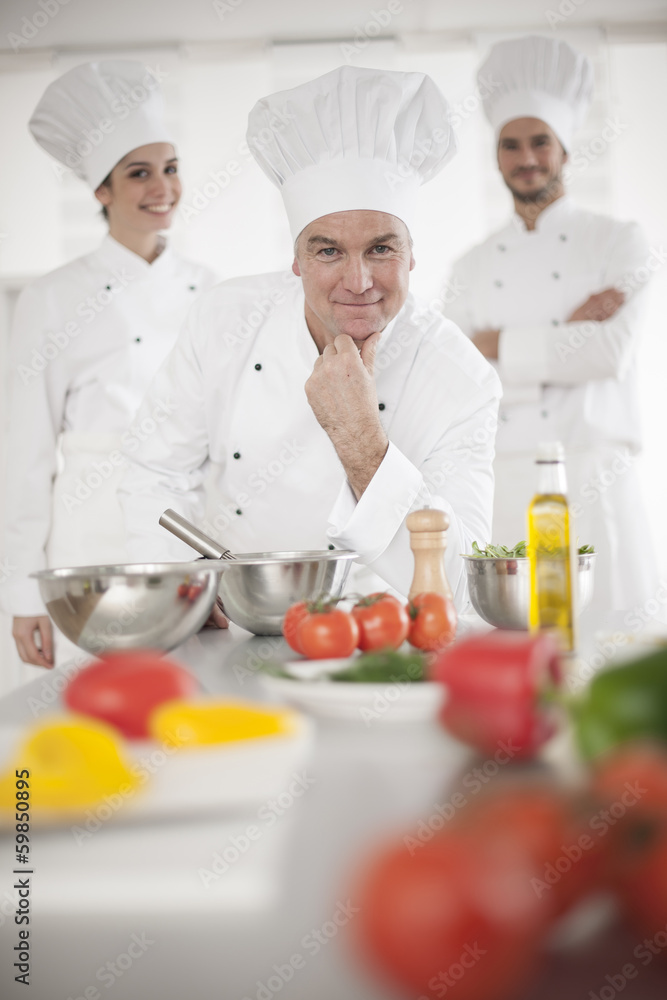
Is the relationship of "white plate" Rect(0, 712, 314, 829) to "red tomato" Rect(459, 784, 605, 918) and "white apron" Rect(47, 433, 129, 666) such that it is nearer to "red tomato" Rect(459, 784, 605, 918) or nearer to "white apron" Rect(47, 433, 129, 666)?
"red tomato" Rect(459, 784, 605, 918)

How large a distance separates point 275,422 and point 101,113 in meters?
1.38

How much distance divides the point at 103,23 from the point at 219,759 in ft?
14.7

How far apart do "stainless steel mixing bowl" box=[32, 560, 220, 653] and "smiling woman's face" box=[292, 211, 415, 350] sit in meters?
0.89

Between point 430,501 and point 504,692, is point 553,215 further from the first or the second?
point 504,692

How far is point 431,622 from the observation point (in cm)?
102

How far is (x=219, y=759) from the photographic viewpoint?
514 millimetres

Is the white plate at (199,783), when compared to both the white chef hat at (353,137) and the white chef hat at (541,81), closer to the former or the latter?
the white chef hat at (353,137)

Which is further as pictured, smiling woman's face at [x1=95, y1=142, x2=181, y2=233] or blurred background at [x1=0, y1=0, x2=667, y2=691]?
blurred background at [x1=0, y1=0, x2=667, y2=691]

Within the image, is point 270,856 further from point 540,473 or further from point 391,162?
point 391,162

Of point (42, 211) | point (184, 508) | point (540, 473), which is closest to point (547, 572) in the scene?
point (540, 473)

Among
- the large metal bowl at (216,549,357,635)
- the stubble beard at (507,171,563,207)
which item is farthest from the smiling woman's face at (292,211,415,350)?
the stubble beard at (507,171,563,207)

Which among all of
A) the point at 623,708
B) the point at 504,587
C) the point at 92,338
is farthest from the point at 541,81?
the point at 623,708

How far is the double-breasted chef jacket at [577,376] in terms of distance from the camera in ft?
9.18

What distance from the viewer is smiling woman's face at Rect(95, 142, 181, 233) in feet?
8.68
